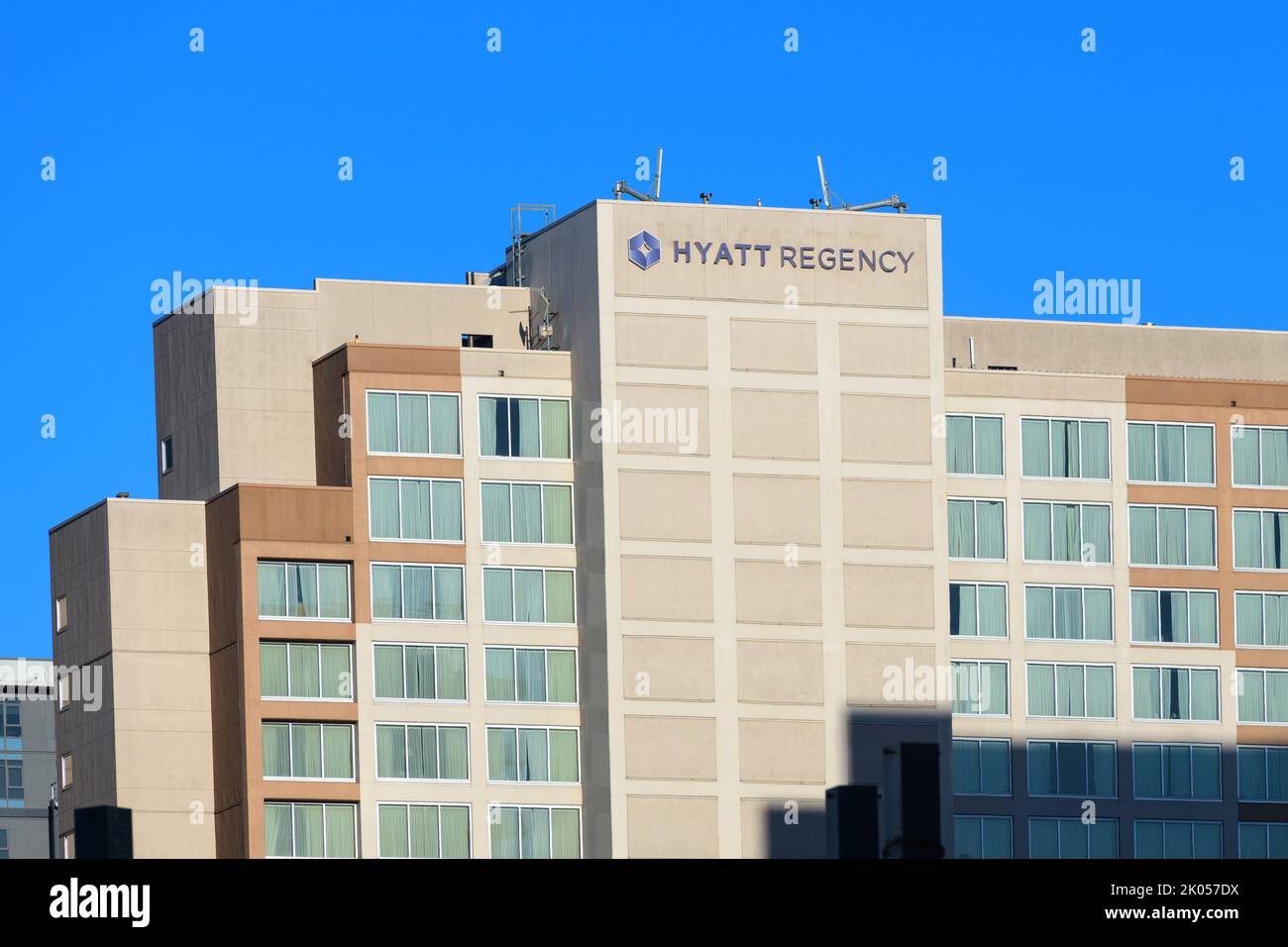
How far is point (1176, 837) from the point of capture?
120 metres

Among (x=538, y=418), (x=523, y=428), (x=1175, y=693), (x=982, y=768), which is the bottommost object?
(x=982, y=768)

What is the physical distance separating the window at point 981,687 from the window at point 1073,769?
8.24 ft

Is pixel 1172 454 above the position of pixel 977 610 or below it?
above

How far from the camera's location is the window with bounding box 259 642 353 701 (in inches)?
4313

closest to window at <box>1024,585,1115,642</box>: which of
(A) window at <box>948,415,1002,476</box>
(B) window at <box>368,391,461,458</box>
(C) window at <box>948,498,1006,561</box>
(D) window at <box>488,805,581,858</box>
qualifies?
(C) window at <box>948,498,1006,561</box>

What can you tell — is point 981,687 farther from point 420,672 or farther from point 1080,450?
point 420,672

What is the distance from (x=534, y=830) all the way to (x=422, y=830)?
4998 mm

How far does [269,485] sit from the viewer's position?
11138 centimetres

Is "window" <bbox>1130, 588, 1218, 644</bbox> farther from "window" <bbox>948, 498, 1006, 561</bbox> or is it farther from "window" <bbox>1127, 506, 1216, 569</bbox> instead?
"window" <bbox>948, 498, 1006, 561</bbox>

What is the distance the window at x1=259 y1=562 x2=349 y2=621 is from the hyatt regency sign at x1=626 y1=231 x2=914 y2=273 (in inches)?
776

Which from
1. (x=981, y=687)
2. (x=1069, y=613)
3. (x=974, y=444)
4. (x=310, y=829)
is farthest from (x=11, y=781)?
(x=1069, y=613)
